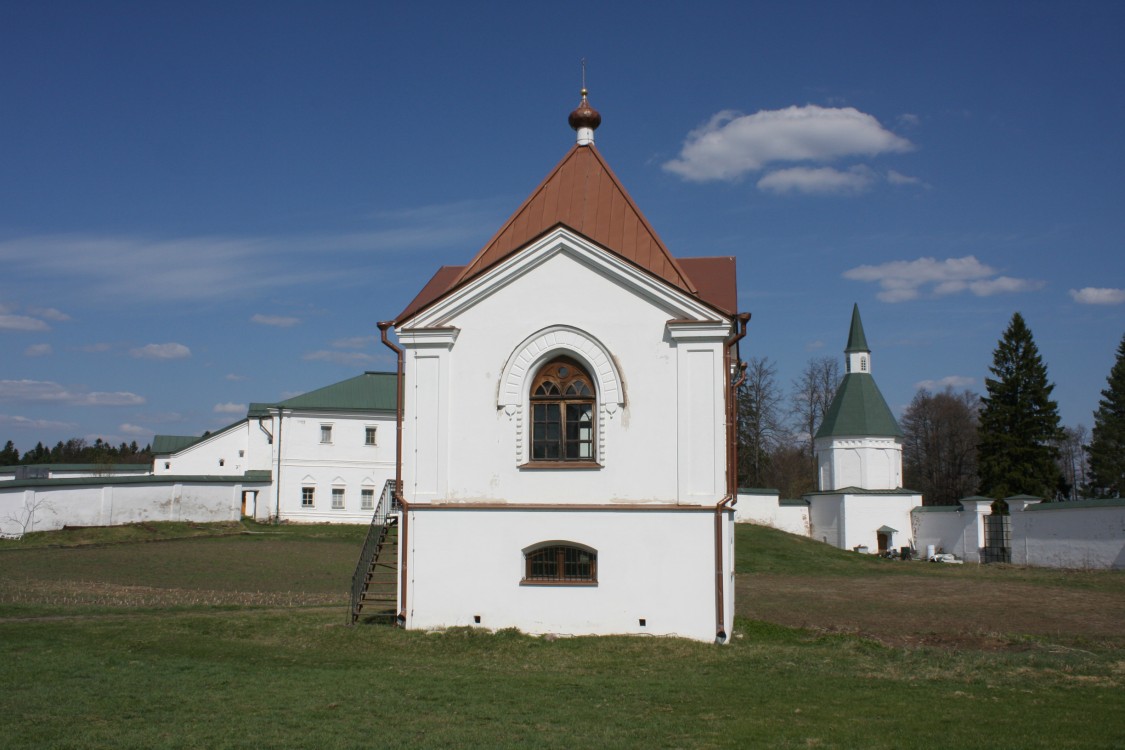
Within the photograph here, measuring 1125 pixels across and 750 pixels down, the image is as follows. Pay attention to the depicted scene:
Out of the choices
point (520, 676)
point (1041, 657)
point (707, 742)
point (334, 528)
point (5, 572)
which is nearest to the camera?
point (707, 742)

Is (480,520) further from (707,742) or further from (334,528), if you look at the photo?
(334,528)

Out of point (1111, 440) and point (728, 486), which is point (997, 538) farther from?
point (728, 486)

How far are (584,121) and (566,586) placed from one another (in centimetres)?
883

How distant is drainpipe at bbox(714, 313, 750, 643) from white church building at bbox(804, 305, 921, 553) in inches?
1359

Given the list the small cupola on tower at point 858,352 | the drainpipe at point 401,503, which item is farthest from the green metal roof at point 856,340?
the drainpipe at point 401,503

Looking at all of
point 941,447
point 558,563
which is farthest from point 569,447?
point 941,447

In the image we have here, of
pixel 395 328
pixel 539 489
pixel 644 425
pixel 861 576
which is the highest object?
pixel 395 328

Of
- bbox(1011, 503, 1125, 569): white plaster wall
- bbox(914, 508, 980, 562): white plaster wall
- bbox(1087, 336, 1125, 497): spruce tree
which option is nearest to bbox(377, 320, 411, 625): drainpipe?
bbox(1011, 503, 1125, 569): white plaster wall

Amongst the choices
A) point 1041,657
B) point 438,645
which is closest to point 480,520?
point 438,645

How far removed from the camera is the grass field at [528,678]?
337 inches

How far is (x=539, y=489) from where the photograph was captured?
50.4ft

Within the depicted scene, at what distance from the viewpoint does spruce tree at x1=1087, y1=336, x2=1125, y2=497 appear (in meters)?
55.8

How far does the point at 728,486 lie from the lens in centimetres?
1569

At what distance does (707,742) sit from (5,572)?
22.9 m
